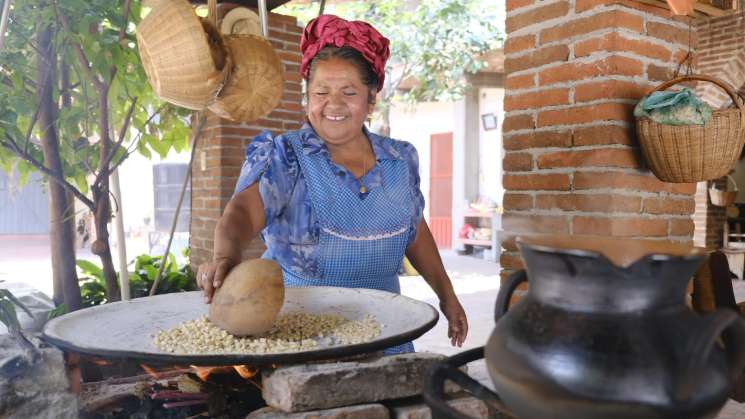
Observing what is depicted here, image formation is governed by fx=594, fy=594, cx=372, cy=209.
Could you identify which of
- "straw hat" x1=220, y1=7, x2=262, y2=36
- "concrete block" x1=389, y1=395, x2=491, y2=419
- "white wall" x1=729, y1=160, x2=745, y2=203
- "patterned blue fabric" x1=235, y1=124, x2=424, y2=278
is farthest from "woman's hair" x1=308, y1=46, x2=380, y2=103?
"white wall" x1=729, y1=160, x2=745, y2=203

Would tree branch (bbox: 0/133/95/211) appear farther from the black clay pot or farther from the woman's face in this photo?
the black clay pot

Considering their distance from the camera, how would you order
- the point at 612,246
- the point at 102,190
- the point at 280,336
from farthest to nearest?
the point at 102,190 → the point at 280,336 → the point at 612,246

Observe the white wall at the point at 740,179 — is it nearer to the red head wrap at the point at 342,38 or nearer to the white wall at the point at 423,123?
the white wall at the point at 423,123

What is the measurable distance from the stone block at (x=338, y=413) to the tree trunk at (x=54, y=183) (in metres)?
2.10

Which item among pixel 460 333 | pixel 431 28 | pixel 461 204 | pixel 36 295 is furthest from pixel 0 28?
pixel 461 204

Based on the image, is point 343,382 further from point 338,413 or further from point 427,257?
point 427,257

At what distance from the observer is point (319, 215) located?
207 cm

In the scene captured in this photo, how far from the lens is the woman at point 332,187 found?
6.60 ft

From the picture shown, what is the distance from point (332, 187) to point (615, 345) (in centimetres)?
142

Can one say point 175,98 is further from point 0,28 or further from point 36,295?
point 36,295

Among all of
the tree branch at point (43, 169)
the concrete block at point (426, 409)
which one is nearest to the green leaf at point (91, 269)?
the tree branch at point (43, 169)

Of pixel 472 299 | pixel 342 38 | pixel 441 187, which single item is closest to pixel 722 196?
pixel 472 299

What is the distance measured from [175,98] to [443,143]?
13866mm

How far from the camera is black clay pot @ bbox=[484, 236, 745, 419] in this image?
77 centimetres
